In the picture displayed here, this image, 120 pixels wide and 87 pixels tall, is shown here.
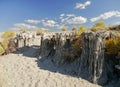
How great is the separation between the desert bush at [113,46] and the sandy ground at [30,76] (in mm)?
5181

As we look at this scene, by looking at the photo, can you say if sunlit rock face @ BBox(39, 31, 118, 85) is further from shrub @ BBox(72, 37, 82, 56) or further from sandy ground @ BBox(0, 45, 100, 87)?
sandy ground @ BBox(0, 45, 100, 87)

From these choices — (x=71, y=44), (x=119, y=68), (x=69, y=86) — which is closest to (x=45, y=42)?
(x=71, y=44)

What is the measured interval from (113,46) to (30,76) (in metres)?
12.6

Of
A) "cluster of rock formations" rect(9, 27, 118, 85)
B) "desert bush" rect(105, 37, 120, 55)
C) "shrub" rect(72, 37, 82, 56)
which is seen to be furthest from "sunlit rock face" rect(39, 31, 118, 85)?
"desert bush" rect(105, 37, 120, 55)

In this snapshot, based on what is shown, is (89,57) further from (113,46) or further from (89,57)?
(113,46)

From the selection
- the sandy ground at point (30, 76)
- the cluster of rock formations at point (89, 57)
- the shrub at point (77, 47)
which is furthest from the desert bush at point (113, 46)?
the shrub at point (77, 47)

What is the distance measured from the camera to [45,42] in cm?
4088

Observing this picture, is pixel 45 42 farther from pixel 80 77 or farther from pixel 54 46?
pixel 80 77

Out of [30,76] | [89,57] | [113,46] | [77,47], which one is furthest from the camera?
[77,47]

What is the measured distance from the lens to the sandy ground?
29625mm

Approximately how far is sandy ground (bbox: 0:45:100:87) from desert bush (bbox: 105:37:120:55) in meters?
5.18

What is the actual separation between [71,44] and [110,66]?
929 centimetres

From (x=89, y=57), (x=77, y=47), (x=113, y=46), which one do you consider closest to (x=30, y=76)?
(x=77, y=47)

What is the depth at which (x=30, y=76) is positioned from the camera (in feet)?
108
